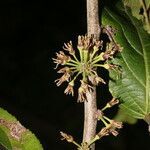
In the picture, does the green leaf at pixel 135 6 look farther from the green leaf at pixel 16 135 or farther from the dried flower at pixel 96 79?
the green leaf at pixel 16 135

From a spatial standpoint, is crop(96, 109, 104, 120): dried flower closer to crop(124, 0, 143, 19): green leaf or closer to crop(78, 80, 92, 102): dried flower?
crop(78, 80, 92, 102): dried flower

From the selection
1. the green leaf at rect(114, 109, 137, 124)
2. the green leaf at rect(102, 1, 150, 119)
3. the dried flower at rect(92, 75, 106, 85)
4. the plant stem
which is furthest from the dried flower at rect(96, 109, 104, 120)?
the green leaf at rect(114, 109, 137, 124)

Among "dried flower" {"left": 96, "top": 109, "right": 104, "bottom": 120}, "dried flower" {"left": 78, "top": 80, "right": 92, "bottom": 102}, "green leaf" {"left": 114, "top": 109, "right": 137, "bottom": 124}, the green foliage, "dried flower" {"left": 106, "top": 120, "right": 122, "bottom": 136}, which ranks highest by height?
the green foliage

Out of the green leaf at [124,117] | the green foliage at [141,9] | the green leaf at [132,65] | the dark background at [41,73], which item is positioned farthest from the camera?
the dark background at [41,73]

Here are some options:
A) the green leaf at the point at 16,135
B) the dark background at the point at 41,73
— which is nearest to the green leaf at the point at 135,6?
the green leaf at the point at 16,135

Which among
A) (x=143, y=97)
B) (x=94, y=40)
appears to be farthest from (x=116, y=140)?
(x=94, y=40)

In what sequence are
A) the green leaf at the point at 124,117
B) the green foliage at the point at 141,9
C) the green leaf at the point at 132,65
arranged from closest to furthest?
the green leaf at the point at 132,65, the green foliage at the point at 141,9, the green leaf at the point at 124,117

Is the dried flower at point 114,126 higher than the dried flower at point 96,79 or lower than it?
lower

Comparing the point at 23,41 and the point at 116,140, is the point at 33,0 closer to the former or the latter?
the point at 23,41
